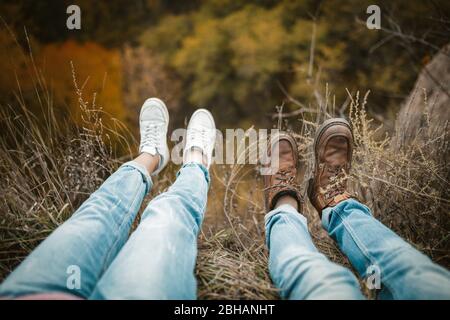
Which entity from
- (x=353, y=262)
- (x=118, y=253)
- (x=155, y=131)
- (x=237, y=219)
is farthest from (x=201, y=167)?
(x=353, y=262)

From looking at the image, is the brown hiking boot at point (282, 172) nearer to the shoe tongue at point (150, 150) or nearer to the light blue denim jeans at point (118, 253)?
the light blue denim jeans at point (118, 253)

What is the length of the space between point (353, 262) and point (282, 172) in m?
0.52

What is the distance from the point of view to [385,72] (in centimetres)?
487

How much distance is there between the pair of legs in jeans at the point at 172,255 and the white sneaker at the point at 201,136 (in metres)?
0.34

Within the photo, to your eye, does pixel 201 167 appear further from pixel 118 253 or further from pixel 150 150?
pixel 118 253

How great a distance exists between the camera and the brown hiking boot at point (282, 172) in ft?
3.94

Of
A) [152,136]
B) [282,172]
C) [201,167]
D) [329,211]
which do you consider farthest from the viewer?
[152,136]

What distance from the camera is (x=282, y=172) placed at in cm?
131

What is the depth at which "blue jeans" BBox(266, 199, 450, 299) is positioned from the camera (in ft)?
2.11

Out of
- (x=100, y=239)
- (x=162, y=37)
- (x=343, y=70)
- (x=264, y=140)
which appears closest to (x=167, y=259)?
(x=100, y=239)

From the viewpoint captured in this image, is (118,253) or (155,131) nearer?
(118,253)

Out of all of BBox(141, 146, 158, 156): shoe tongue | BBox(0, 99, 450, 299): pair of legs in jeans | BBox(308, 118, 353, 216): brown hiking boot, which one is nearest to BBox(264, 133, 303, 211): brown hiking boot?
BBox(308, 118, 353, 216): brown hiking boot
